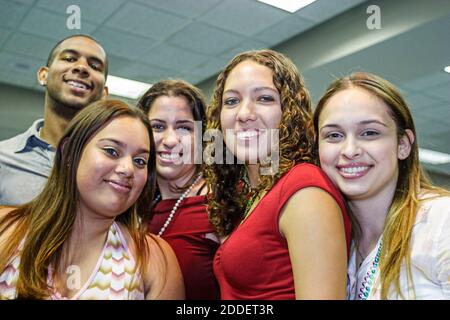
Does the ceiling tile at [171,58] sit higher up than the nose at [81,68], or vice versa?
the ceiling tile at [171,58]

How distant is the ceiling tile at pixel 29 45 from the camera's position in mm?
3365

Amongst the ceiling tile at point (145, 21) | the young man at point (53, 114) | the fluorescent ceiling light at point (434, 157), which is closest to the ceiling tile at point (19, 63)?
the ceiling tile at point (145, 21)

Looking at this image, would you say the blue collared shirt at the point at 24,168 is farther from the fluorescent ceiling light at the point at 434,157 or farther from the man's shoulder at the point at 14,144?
the fluorescent ceiling light at the point at 434,157

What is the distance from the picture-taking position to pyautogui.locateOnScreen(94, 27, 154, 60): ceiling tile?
3248 millimetres

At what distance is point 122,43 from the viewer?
11.1 ft

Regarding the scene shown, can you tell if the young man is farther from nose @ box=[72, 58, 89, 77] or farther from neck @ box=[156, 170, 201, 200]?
neck @ box=[156, 170, 201, 200]

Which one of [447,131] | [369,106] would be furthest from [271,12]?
→ [447,131]

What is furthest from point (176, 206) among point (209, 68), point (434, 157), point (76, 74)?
point (434, 157)

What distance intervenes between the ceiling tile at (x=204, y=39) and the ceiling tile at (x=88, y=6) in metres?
0.53

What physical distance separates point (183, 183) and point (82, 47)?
668 mm

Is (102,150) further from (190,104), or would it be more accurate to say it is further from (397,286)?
(397,286)

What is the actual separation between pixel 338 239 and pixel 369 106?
0.34m

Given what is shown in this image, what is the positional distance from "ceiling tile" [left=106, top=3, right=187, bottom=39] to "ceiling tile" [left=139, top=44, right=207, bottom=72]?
24 centimetres

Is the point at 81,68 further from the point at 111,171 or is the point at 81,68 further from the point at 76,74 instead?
the point at 111,171
